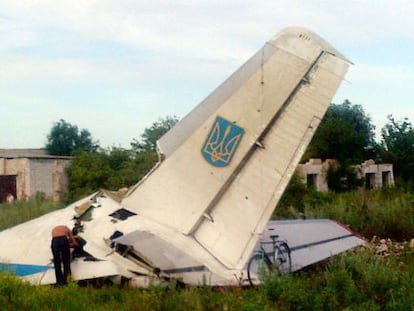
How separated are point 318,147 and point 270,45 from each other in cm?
2823

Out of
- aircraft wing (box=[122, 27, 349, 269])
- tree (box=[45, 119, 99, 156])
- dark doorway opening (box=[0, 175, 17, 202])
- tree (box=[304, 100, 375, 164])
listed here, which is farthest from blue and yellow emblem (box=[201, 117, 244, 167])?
tree (box=[45, 119, 99, 156])

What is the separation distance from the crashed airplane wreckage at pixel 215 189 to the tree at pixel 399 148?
3080 centimetres

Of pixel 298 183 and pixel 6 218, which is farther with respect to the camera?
pixel 298 183

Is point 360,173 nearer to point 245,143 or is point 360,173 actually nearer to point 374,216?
point 374,216

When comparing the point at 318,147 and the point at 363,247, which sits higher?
the point at 318,147

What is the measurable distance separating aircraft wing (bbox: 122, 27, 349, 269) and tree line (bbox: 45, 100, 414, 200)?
41.1ft

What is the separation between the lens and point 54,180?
2362 centimetres

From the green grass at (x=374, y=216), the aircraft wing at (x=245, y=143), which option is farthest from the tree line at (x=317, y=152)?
the aircraft wing at (x=245, y=143)

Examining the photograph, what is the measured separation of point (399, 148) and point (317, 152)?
6.17m

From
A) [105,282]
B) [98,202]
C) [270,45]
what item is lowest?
[105,282]

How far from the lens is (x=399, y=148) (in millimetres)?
39156

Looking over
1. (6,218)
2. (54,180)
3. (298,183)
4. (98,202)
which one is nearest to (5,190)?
(54,180)

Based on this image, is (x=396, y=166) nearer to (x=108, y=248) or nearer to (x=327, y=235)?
(x=327, y=235)

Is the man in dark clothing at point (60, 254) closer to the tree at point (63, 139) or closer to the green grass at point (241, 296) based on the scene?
the green grass at point (241, 296)
